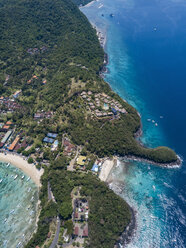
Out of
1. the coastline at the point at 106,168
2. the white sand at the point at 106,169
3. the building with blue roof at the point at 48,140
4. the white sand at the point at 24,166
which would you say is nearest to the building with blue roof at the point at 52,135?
the building with blue roof at the point at 48,140

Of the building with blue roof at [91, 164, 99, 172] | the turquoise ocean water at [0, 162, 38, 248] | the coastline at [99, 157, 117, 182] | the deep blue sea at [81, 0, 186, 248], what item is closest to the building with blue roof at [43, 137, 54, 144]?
the turquoise ocean water at [0, 162, 38, 248]

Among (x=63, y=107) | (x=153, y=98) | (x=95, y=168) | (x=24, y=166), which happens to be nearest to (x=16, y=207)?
(x=24, y=166)

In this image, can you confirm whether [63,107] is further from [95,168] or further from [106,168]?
[106,168]

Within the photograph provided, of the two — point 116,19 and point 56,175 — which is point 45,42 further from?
point 56,175

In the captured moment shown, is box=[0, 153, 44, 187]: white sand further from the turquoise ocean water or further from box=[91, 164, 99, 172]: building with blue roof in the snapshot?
box=[91, 164, 99, 172]: building with blue roof

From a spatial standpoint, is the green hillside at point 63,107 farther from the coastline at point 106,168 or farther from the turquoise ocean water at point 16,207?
the turquoise ocean water at point 16,207

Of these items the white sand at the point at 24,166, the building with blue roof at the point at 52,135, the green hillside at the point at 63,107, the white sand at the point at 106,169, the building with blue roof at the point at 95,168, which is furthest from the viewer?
the building with blue roof at the point at 52,135

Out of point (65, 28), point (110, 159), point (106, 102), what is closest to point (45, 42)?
point (65, 28)
